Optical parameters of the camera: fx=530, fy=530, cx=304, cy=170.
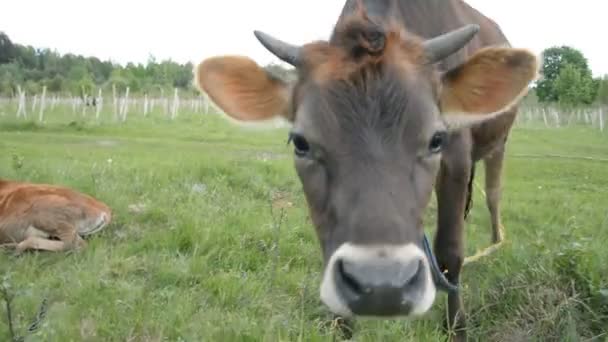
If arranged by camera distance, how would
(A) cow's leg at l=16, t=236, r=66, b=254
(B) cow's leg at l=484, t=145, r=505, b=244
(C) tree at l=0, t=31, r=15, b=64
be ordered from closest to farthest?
(A) cow's leg at l=16, t=236, r=66, b=254 → (B) cow's leg at l=484, t=145, r=505, b=244 → (C) tree at l=0, t=31, r=15, b=64

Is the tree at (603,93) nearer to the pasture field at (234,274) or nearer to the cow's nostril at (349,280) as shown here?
the pasture field at (234,274)

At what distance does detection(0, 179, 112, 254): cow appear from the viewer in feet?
15.3

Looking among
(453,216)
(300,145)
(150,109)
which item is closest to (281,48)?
(300,145)

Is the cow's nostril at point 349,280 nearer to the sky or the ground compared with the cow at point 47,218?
nearer to the sky

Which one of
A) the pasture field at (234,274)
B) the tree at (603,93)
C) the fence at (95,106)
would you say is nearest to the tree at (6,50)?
the fence at (95,106)

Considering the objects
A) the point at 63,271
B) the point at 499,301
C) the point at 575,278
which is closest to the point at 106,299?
the point at 63,271

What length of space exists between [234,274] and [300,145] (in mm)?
1804

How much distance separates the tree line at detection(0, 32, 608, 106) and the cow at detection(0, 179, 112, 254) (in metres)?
24.0

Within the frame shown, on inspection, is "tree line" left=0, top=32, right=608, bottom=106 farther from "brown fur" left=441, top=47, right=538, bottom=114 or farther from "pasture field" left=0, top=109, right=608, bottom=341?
"brown fur" left=441, top=47, right=538, bottom=114

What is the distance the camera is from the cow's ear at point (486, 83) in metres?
2.64

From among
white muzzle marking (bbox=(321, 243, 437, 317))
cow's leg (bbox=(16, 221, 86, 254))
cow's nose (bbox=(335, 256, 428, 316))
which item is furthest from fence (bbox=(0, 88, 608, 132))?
cow's nose (bbox=(335, 256, 428, 316))

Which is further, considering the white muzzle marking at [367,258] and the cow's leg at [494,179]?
the cow's leg at [494,179]

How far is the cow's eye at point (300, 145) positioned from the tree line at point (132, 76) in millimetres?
Result: 25040

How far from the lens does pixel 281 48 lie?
2.68m
